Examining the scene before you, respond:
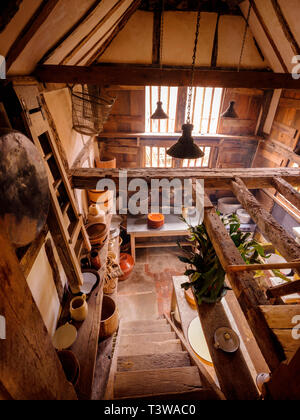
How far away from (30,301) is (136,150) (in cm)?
642

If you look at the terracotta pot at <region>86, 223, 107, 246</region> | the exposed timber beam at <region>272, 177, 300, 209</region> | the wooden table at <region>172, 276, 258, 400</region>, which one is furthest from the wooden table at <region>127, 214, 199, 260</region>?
the wooden table at <region>172, 276, 258, 400</region>

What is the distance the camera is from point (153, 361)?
2830 mm

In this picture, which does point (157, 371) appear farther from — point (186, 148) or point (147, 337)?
point (186, 148)

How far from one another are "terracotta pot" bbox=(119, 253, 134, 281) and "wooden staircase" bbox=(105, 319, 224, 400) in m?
1.94

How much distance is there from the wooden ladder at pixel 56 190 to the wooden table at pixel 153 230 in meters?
2.93

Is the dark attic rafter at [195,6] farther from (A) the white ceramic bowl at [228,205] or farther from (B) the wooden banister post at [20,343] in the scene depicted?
(B) the wooden banister post at [20,343]

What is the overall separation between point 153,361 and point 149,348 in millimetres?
373

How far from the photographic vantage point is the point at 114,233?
5.22m

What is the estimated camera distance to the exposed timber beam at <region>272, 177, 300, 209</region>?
9.53 feet

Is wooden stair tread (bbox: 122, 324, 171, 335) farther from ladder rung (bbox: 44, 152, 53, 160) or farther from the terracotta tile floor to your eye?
ladder rung (bbox: 44, 152, 53, 160)

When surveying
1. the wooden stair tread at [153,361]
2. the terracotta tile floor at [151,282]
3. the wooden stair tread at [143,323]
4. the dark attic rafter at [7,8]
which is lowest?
the terracotta tile floor at [151,282]

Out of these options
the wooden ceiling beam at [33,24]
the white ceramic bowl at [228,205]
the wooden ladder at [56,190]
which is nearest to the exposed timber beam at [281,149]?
the white ceramic bowl at [228,205]

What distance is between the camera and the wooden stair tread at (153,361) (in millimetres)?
2762
